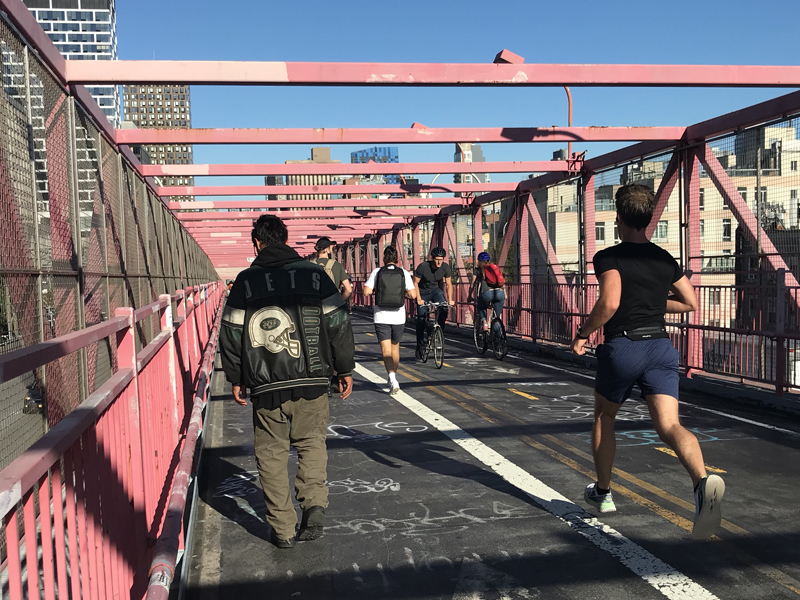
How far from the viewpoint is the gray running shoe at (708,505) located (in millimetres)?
4203

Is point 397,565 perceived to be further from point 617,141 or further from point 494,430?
point 617,141

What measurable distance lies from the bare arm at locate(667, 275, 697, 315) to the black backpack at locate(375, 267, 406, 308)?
19.4ft

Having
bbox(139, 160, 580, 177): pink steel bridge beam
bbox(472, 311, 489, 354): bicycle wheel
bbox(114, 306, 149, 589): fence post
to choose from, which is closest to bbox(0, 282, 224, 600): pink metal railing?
bbox(114, 306, 149, 589): fence post

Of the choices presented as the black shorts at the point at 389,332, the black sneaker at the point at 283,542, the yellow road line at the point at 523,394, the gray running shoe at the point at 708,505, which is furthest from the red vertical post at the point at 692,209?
the black sneaker at the point at 283,542

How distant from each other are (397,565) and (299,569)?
0.53m

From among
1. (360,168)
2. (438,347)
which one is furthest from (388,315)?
(360,168)

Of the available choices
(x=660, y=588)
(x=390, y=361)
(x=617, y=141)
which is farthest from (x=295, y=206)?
(x=660, y=588)

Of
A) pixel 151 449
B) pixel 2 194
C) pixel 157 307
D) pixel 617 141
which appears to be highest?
pixel 617 141

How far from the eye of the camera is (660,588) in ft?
12.8

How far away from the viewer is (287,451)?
16.1ft

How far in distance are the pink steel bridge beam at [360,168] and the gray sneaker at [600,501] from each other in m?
11.5

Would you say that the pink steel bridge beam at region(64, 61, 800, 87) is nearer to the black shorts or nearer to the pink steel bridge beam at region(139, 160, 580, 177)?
the black shorts

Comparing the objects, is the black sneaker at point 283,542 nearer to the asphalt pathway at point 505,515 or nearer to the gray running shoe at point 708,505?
the asphalt pathway at point 505,515

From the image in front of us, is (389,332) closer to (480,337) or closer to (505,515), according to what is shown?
(480,337)
